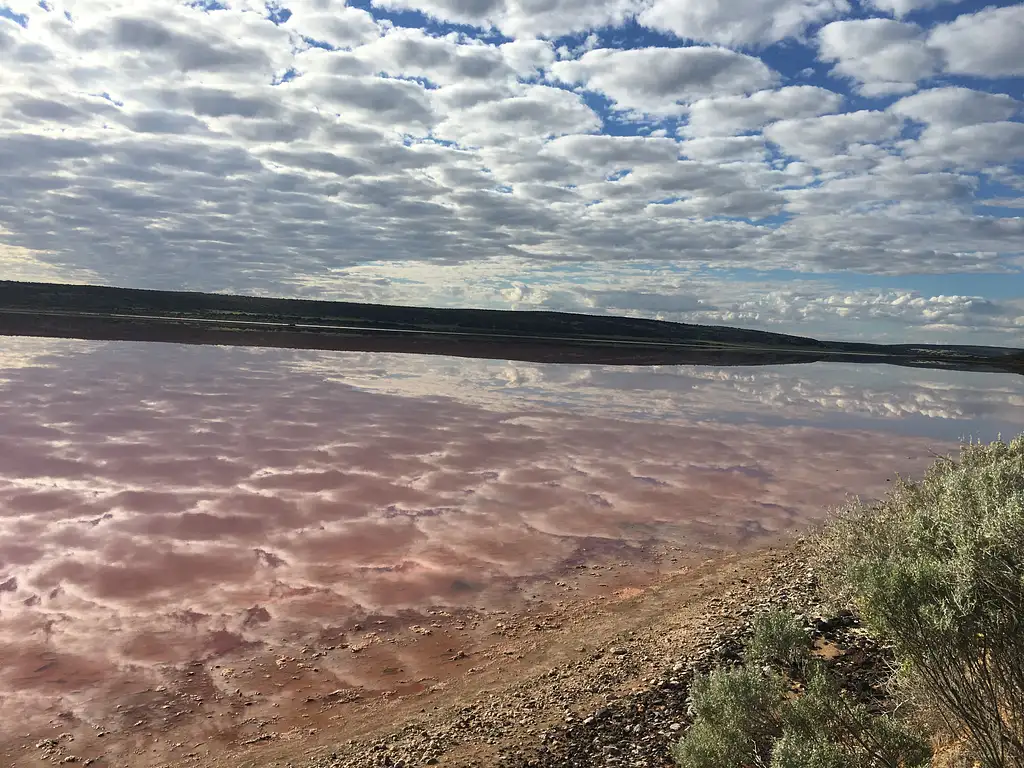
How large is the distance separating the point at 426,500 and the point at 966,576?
11.4 meters

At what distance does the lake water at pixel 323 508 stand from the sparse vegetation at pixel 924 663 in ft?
13.0

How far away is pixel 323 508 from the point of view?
13.6m

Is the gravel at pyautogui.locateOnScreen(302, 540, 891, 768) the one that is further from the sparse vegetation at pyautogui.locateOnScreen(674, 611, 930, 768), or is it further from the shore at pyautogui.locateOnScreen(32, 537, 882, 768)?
the sparse vegetation at pyautogui.locateOnScreen(674, 611, 930, 768)

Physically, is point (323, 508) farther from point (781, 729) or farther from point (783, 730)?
point (783, 730)

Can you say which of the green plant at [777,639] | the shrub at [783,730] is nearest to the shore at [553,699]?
the shrub at [783,730]

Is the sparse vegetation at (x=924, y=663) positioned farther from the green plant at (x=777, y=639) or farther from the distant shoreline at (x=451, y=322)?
the distant shoreline at (x=451, y=322)

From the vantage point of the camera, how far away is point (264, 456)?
17.4 meters

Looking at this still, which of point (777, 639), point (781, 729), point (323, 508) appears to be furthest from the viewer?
point (323, 508)

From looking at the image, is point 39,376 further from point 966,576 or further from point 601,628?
point 966,576

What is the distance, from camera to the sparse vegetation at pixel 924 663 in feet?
14.6

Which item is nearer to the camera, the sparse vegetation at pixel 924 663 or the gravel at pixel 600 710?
the sparse vegetation at pixel 924 663

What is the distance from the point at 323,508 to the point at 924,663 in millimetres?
11323

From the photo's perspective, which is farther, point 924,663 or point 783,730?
point 783,730

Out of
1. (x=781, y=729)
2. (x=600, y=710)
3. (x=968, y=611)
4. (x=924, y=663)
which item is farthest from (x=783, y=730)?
(x=600, y=710)
